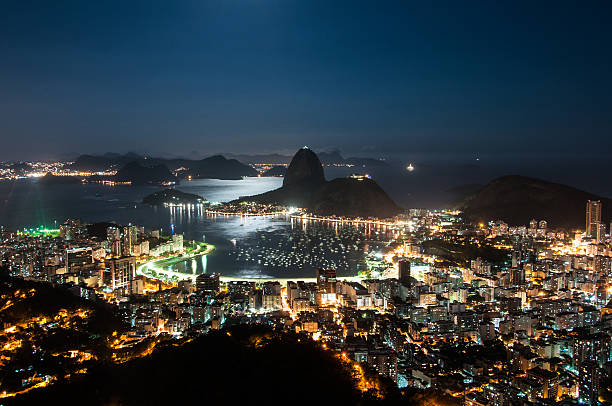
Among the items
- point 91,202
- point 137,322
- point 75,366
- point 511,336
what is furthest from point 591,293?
point 91,202

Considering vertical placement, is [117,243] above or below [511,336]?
above

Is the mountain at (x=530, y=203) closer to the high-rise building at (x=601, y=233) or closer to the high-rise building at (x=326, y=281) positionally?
the high-rise building at (x=601, y=233)

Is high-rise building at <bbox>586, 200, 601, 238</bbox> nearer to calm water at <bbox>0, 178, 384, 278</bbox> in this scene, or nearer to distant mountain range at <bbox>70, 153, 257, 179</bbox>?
calm water at <bbox>0, 178, 384, 278</bbox>

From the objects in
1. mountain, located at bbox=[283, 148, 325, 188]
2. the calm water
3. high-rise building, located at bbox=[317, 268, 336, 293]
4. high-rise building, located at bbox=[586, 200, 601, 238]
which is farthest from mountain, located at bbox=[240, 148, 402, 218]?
high-rise building, located at bbox=[317, 268, 336, 293]

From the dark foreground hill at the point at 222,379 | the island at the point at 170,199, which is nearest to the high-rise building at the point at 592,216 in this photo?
the dark foreground hill at the point at 222,379

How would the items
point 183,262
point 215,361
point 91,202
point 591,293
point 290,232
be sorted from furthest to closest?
point 91,202 → point 290,232 → point 183,262 → point 591,293 → point 215,361

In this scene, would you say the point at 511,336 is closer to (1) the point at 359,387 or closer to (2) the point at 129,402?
(1) the point at 359,387

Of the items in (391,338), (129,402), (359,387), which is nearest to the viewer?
(129,402)
